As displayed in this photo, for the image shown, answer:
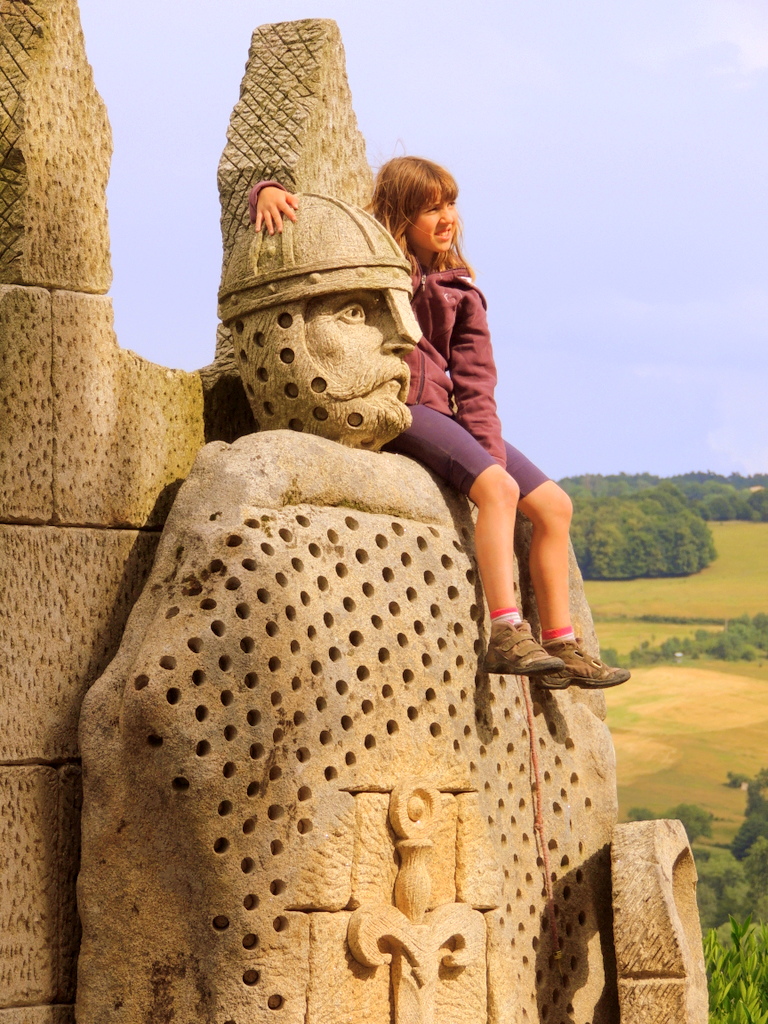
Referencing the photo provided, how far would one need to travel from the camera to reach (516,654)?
470cm

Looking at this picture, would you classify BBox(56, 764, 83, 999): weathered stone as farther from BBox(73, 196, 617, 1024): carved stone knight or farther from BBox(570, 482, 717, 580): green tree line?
BBox(570, 482, 717, 580): green tree line

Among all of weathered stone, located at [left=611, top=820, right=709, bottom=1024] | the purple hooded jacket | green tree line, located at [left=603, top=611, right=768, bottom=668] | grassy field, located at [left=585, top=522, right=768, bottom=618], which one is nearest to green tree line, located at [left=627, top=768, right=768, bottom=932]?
green tree line, located at [left=603, top=611, right=768, bottom=668]

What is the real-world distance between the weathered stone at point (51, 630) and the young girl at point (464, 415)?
46.3 inches

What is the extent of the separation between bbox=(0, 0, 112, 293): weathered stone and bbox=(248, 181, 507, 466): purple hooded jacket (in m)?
1.15

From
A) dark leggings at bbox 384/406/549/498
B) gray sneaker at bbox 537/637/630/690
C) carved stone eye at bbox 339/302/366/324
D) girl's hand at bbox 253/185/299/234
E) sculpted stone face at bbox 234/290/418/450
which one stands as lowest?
gray sneaker at bbox 537/637/630/690

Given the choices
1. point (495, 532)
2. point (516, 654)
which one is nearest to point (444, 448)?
point (495, 532)

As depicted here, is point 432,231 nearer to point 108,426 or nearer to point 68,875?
point 108,426

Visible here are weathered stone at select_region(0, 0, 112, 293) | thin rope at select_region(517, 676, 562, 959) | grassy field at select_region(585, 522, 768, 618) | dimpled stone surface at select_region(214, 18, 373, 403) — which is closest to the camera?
weathered stone at select_region(0, 0, 112, 293)

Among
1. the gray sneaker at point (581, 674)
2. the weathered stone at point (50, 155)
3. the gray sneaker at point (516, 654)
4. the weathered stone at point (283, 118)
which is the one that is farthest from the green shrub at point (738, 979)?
the weathered stone at point (50, 155)

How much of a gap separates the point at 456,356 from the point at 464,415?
0.23 m

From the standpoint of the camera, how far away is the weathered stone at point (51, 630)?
4.42m

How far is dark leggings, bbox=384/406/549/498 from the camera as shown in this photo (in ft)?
16.3

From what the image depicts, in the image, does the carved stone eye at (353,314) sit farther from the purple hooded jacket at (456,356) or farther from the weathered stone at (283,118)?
the weathered stone at (283,118)

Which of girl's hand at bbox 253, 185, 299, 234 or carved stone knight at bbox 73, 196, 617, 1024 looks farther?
girl's hand at bbox 253, 185, 299, 234
